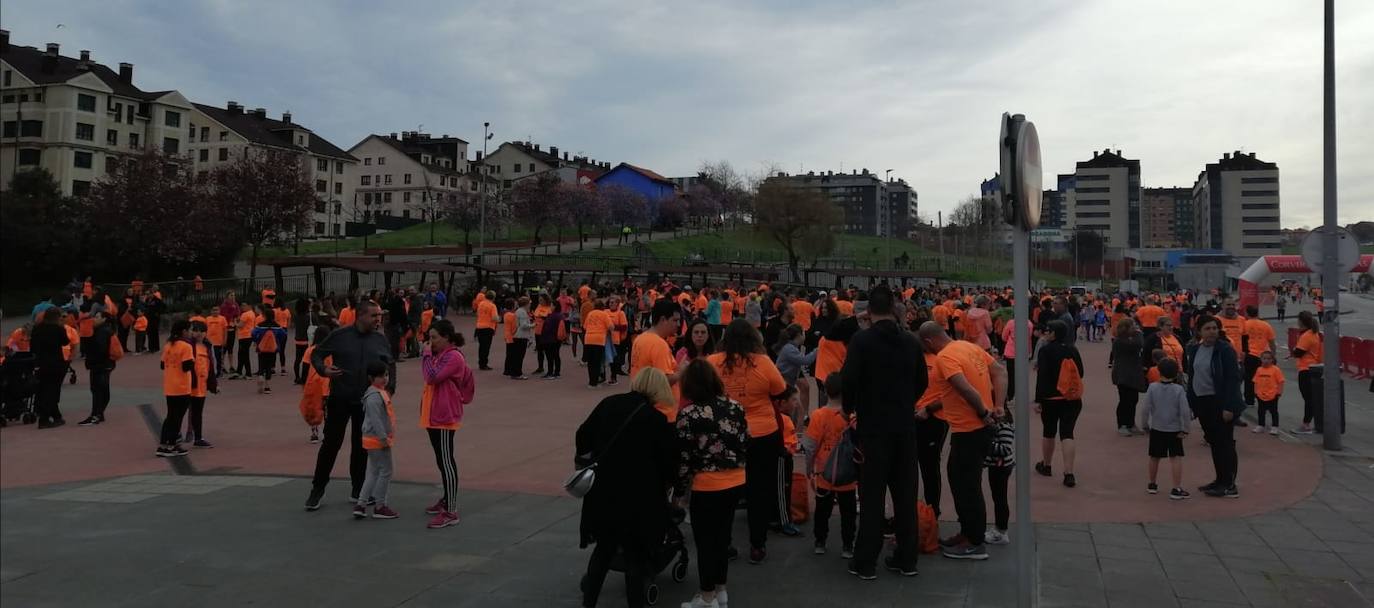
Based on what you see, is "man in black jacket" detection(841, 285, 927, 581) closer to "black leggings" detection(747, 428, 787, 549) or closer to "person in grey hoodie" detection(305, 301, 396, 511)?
"black leggings" detection(747, 428, 787, 549)

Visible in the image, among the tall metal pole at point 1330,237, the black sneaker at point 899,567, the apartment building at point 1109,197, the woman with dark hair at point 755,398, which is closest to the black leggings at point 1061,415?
the black sneaker at point 899,567

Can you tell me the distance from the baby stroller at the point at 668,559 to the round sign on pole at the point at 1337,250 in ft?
31.1

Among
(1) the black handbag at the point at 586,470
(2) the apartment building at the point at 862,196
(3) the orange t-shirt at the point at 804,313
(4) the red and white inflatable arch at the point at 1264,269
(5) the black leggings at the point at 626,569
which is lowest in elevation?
(5) the black leggings at the point at 626,569

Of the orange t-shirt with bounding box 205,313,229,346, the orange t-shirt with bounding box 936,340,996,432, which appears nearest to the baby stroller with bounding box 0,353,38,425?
the orange t-shirt with bounding box 205,313,229,346

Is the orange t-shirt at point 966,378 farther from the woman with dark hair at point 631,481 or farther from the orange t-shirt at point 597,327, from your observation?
the orange t-shirt at point 597,327

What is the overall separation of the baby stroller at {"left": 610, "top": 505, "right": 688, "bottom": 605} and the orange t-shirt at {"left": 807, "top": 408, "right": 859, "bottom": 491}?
1.08m

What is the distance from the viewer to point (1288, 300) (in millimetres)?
61219

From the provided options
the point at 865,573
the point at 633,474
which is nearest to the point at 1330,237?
the point at 865,573

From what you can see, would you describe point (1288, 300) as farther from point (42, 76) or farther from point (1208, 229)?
point (1208, 229)

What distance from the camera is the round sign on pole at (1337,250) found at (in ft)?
33.2

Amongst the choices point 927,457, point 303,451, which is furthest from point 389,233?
point 927,457

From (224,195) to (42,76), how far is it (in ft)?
135

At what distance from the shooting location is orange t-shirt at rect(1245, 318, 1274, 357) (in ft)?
39.5

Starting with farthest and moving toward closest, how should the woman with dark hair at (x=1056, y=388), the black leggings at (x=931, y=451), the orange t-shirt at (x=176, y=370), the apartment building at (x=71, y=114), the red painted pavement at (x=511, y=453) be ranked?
the orange t-shirt at (x=176, y=370), the woman with dark hair at (x=1056, y=388), the red painted pavement at (x=511, y=453), the black leggings at (x=931, y=451), the apartment building at (x=71, y=114)
